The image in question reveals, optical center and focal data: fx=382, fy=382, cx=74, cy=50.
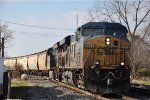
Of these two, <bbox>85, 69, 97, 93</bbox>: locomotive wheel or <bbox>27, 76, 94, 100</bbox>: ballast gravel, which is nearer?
<bbox>27, 76, 94, 100</bbox>: ballast gravel

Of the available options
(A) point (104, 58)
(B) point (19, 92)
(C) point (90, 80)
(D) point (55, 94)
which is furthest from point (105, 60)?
(B) point (19, 92)

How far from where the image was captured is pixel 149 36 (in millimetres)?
67688

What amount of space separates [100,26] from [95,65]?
226cm

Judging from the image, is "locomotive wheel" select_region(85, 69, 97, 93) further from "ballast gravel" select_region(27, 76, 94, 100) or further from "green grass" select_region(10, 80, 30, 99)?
"green grass" select_region(10, 80, 30, 99)

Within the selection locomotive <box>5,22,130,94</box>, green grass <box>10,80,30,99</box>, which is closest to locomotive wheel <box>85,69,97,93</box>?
locomotive <box>5,22,130,94</box>

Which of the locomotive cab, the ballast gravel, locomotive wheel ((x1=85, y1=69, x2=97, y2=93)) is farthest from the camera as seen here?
locomotive wheel ((x1=85, y1=69, x2=97, y2=93))

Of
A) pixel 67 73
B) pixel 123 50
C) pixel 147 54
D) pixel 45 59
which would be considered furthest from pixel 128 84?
pixel 147 54

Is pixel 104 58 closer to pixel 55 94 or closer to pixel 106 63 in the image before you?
pixel 106 63

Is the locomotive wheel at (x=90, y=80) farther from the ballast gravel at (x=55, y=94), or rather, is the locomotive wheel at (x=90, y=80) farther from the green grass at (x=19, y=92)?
the green grass at (x=19, y=92)

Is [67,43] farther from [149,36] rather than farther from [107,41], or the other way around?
[149,36]

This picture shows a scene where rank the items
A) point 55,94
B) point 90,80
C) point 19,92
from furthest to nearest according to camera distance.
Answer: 1. point 19,92
2. point 55,94
3. point 90,80

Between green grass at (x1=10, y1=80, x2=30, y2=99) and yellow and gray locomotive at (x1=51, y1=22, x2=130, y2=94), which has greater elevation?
yellow and gray locomotive at (x1=51, y1=22, x2=130, y2=94)

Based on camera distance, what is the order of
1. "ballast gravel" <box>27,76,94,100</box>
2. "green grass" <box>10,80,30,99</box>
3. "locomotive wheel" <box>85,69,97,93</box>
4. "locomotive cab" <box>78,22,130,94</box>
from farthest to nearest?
"locomotive wheel" <box>85,69,97,93</box> → "locomotive cab" <box>78,22,130,94</box> → "green grass" <box>10,80,30,99</box> → "ballast gravel" <box>27,76,94,100</box>

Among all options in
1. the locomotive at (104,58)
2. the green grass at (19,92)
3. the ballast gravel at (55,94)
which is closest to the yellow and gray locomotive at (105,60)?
the locomotive at (104,58)
